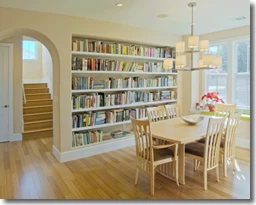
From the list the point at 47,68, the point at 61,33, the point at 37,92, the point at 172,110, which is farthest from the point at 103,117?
the point at 47,68

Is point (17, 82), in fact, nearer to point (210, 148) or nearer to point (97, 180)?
point (97, 180)

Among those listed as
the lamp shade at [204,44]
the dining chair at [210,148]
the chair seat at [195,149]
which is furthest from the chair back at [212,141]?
the lamp shade at [204,44]

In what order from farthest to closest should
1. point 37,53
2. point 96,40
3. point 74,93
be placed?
point 37,53, point 96,40, point 74,93

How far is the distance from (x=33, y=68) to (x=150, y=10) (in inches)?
247

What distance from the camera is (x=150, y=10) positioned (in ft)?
11.9

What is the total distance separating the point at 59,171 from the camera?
3508mm

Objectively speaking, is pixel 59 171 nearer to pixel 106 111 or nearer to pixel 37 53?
pixel 106 111

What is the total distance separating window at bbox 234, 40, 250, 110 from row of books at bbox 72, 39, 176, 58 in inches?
58.4

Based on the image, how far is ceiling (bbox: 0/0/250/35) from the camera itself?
10.6 ft

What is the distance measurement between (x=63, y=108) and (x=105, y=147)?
1200 mm

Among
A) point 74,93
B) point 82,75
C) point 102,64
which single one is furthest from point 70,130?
point 102,64

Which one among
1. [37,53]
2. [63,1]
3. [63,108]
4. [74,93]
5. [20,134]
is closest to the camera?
[63,1]

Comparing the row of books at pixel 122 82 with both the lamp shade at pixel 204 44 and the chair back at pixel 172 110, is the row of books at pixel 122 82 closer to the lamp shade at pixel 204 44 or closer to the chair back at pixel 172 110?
the chair back at pixel 172 110

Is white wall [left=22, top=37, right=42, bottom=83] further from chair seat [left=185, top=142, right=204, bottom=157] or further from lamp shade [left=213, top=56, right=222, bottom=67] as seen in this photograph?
lamp shade [left=213, top=56, right=222, bottom=67]
